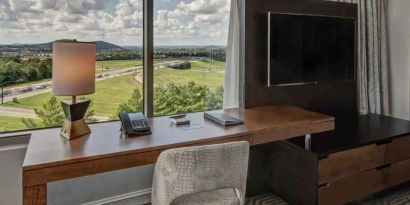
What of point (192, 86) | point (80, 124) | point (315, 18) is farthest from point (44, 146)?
point (315, 18)

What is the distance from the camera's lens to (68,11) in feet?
7.18

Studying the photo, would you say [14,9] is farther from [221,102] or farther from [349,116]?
[349,116]

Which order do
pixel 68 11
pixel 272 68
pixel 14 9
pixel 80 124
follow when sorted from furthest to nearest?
1. pixel 272 68
2. pixel 68 11
3. pixel 14 9
4. pixel 80 124

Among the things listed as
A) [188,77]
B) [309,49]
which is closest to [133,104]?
[188,77]

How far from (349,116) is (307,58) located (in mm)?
830

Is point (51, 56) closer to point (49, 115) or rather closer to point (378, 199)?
point (49, 115)

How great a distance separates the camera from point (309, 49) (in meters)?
2.65

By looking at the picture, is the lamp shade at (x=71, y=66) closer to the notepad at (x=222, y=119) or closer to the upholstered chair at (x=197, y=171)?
the upholstered chair at (x=197, y=171)

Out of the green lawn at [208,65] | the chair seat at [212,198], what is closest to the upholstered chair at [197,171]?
the chair seat at [212,198]

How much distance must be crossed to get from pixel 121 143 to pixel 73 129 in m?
0.27

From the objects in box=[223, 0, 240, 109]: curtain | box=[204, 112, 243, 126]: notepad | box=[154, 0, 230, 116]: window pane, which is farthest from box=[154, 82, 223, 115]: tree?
box=[204, 112, 243, 126]: notepad

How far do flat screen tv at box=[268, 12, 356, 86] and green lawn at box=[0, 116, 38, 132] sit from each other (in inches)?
68.6

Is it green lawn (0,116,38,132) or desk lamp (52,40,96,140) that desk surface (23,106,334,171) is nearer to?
desk lamp (52,40,96,140)

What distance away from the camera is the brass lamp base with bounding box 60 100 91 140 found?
1627mm
